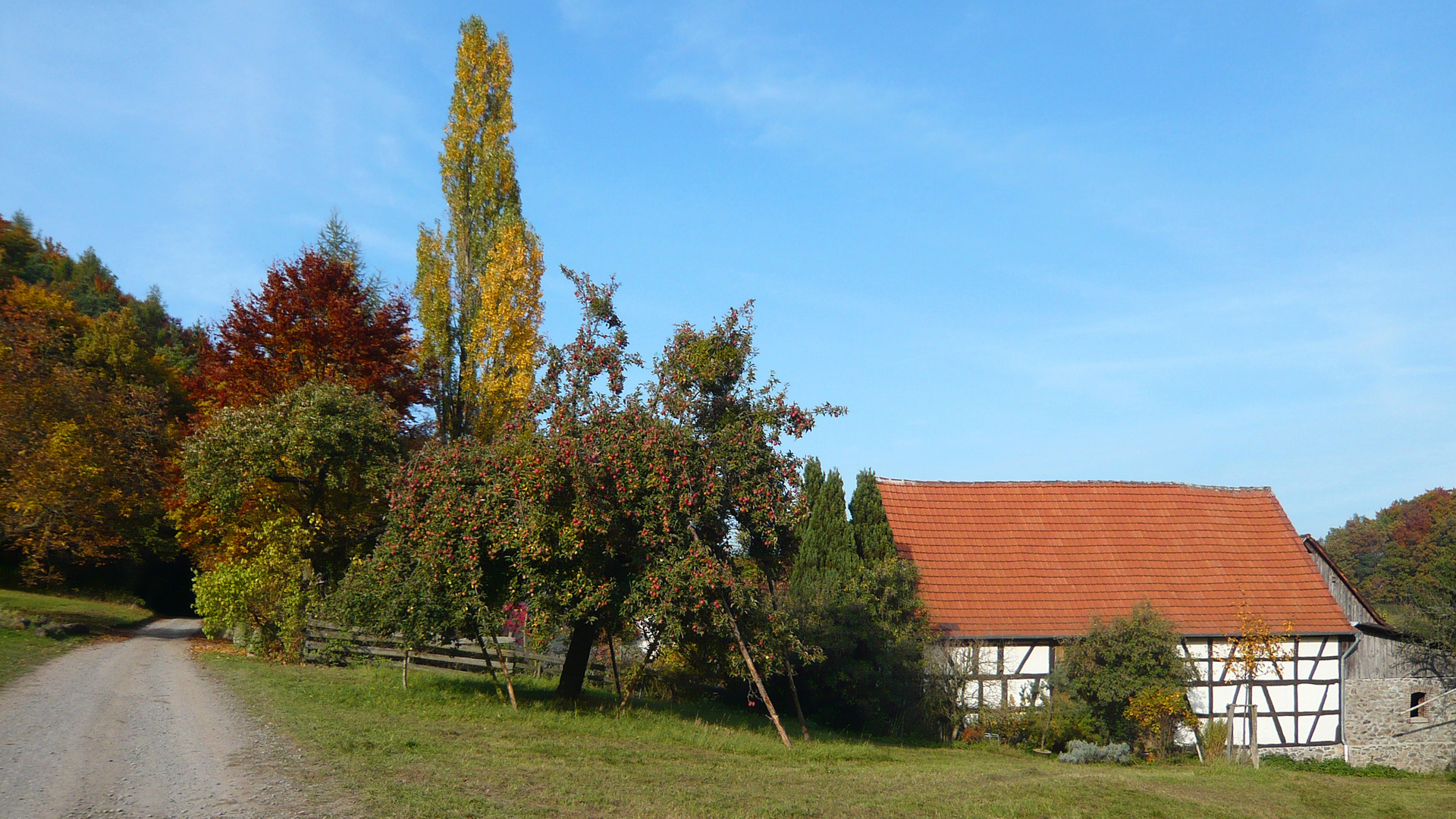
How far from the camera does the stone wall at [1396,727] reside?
844 inches

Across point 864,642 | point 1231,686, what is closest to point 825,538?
point 864,642

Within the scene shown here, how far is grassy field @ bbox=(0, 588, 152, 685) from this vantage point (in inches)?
625

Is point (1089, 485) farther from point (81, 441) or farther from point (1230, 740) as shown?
point (81, 441)

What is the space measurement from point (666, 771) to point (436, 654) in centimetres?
1030

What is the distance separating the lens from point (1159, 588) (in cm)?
2281

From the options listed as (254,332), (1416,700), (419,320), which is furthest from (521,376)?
(1416,700)

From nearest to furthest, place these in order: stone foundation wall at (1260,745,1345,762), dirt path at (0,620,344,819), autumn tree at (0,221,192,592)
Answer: dirt path at (0,620,344,819) < stone foundation wall at (1260,745,1345,762) < autumn tree at (0,221,192,592)

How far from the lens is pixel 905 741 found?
61.2ft

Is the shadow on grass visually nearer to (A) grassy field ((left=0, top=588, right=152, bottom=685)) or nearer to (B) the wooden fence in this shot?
(B) the wooden fence

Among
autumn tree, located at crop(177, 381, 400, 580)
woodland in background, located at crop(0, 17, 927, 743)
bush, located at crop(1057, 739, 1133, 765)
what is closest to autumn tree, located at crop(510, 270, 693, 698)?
woodland in background, located at crop(0, 17, 927, 743)

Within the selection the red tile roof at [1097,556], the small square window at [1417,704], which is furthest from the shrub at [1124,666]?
the small square window at [1417,704]

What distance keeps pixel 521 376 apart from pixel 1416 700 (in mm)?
23815

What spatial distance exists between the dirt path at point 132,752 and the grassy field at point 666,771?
24.7 inches

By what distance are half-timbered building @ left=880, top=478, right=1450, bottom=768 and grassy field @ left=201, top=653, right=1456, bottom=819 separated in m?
3.54
